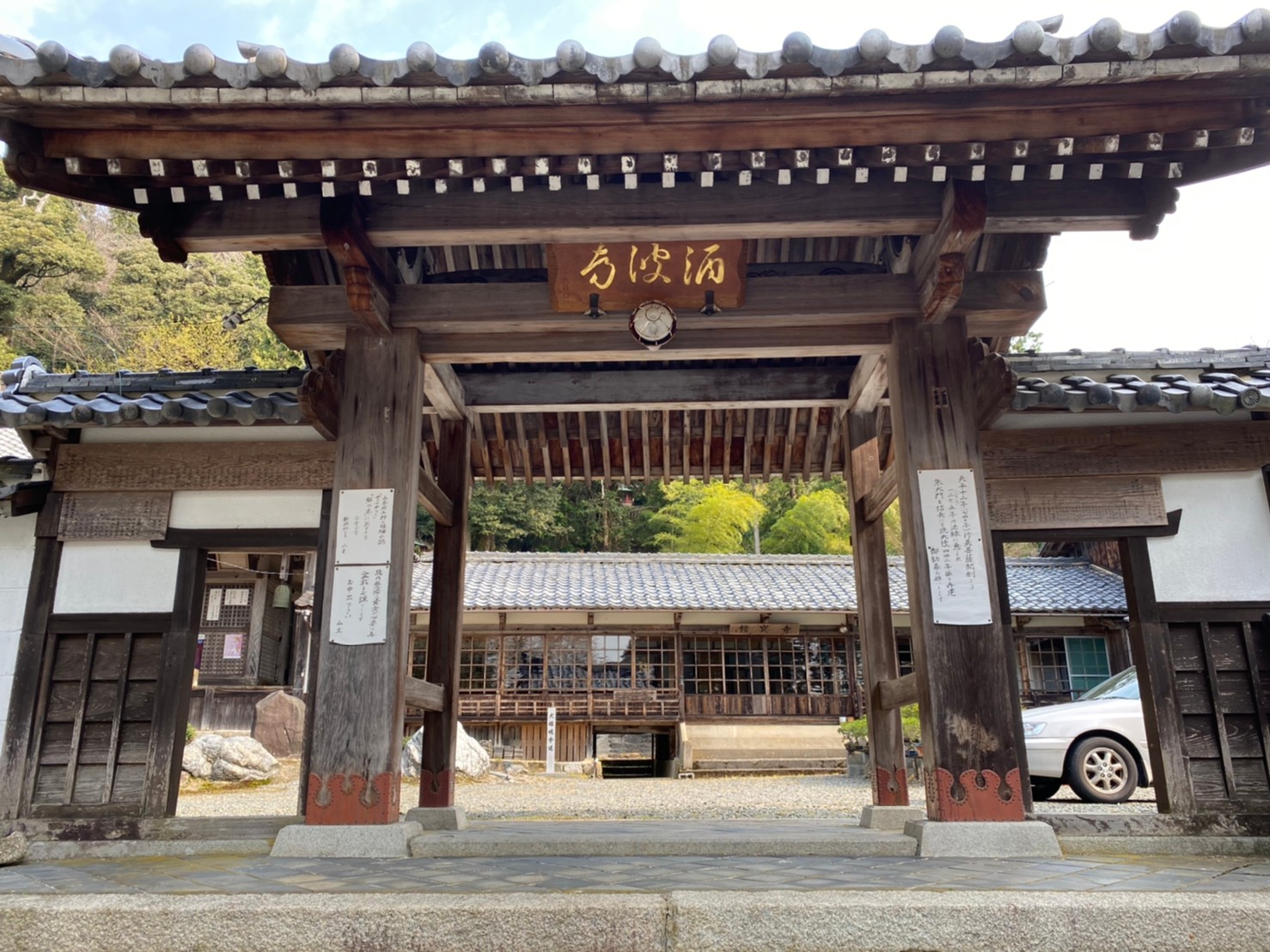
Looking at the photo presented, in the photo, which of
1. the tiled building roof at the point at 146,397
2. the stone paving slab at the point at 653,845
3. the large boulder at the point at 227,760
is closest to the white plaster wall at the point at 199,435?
the tiled building roof at the point at 146,397

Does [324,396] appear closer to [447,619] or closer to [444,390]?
[444,390]

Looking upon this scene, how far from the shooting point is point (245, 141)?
4414 millimetres

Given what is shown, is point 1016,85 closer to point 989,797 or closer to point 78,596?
point 989,797

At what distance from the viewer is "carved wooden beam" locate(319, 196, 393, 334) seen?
16.3 ft

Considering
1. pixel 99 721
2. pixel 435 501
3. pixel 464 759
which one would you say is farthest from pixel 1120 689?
pixel 464 759

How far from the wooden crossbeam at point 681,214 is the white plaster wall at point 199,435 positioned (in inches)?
55.9

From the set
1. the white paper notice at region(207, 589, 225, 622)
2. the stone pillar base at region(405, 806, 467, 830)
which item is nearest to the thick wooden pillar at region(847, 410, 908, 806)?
the stone pillar base at region(405, 806, 467, 830)

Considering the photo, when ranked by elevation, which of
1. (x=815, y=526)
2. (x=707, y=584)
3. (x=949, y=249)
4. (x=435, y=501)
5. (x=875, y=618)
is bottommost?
(x=875, y=618)

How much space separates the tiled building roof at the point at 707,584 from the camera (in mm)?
19828

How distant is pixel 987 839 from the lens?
4617mm

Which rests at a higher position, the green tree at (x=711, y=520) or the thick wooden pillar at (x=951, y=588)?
the green tree at (x=711, y=520)

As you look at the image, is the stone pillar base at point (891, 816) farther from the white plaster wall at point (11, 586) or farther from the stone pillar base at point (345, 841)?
A: the white plaster wall at point (11, 586)

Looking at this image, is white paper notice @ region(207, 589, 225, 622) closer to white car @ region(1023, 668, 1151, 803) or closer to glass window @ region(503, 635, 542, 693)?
glass window @ region(503, 635, 542, 693)

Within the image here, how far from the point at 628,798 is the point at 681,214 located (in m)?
10.0
